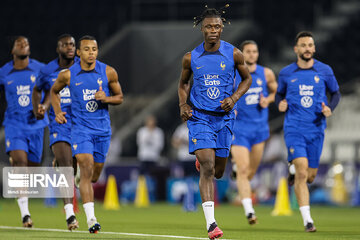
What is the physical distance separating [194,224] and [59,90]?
3609 millimetres

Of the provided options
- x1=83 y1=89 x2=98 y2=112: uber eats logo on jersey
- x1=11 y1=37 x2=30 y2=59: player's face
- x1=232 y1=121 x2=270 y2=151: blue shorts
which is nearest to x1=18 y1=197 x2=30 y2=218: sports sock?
x1=11 y1=37 x2=30 y2=59: player's face

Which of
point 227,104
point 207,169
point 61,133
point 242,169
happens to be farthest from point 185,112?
point 242,169

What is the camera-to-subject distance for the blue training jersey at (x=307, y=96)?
11.7 m

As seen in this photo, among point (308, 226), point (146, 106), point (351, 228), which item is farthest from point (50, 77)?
point (146, 106)

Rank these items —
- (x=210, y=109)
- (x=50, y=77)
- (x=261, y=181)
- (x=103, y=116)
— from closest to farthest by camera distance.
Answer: (x=210, y=109) < (x=103, y=116) < (x=50, y=77) < (x=261, y=181)

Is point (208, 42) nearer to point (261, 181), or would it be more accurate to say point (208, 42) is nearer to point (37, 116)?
point (37, 116)

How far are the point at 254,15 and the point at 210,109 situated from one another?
21.4 metres

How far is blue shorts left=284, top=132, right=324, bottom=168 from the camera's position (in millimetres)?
11625

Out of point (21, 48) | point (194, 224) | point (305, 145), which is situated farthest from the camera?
point (194, 224)

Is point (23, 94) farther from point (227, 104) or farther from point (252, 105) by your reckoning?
point (227, 104)

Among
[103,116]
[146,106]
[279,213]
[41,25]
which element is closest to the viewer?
[103,116]

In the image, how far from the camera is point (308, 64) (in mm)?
11938

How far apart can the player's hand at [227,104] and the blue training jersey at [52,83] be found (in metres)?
3.13

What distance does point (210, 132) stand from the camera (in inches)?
366
